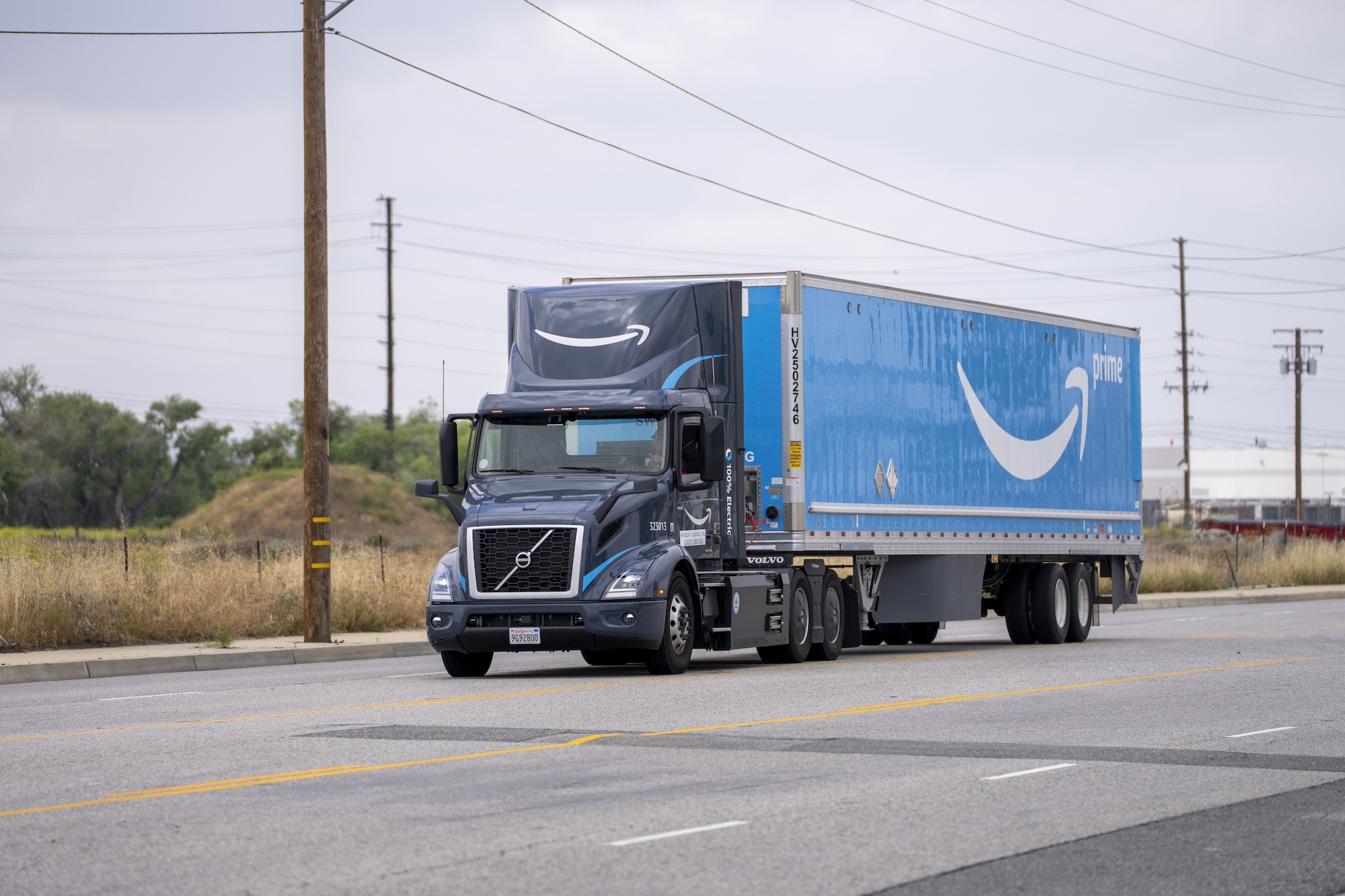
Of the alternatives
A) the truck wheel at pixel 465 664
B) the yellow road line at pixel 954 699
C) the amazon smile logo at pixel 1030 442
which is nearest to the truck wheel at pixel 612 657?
the truck wheel at pixel 465 664

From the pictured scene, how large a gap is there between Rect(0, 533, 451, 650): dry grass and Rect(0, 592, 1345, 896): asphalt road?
176 inches

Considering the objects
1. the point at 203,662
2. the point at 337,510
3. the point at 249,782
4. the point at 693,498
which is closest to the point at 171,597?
the point at 203,662

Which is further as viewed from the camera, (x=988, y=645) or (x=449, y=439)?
(x=988, y=645)

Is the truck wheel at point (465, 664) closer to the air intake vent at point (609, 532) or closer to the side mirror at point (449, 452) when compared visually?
the side mirror at point (449, 452)

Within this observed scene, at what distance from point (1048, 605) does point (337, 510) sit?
5145 cm

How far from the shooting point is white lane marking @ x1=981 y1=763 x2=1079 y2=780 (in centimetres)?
1010

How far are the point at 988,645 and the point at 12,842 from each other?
1857 centimetres

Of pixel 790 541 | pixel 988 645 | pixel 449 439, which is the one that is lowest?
pixel 988 645

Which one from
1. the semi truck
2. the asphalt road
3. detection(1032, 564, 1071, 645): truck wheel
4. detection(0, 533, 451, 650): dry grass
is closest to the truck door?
the semi truck

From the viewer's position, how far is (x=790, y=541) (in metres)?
19.7

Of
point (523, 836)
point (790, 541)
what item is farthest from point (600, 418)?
point (523, 836)

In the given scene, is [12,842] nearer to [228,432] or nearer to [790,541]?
[790,541]

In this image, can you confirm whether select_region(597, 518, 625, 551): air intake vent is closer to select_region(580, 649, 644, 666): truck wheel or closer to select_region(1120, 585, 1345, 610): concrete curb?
select_region(580, 649, 644, 666): truck wheel

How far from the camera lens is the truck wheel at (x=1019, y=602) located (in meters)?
25.0
